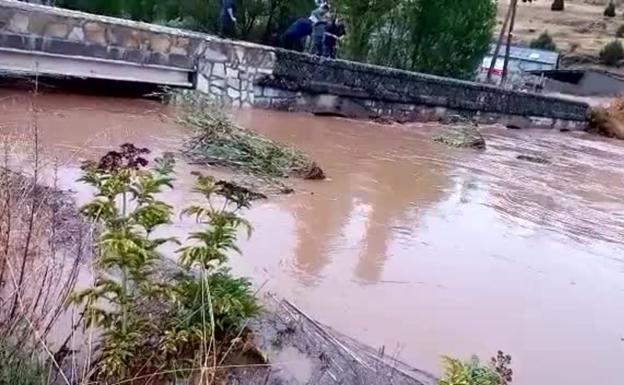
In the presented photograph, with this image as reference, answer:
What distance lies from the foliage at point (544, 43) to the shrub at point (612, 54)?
2831mm

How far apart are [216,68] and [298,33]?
12.9 feet

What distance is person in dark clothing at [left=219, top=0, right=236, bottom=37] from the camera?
15938mm

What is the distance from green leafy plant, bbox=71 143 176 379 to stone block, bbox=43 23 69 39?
7.56 m

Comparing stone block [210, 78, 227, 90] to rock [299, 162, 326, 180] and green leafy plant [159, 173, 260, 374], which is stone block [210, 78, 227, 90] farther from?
green leafy plant [159, 173, 260, 374]

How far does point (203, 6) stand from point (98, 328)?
1536cm

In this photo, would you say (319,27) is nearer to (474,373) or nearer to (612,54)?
(474,373)

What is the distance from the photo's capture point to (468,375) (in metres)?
2.82

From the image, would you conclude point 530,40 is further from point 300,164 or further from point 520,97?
point 300,164

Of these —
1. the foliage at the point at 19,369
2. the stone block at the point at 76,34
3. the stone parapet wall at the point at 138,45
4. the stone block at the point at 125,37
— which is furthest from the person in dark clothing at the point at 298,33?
the foliage at the point at 19,369

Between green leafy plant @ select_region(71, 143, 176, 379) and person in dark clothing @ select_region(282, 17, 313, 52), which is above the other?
person in dark clothing @ select_region(282, 17, 313, 52)

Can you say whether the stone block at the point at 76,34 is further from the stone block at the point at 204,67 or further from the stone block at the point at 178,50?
the stone block at the point at 204,67

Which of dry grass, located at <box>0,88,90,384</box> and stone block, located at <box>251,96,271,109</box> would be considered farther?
stone block, located at <box>251,96,271,109</box>

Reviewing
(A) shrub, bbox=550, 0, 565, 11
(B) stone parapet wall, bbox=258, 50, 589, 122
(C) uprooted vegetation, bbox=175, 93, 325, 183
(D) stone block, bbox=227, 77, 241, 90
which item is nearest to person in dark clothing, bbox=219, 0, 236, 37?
(B) stone parapet wall, bbox=258, 50, 589, 122

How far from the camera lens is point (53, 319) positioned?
9.40 feet
